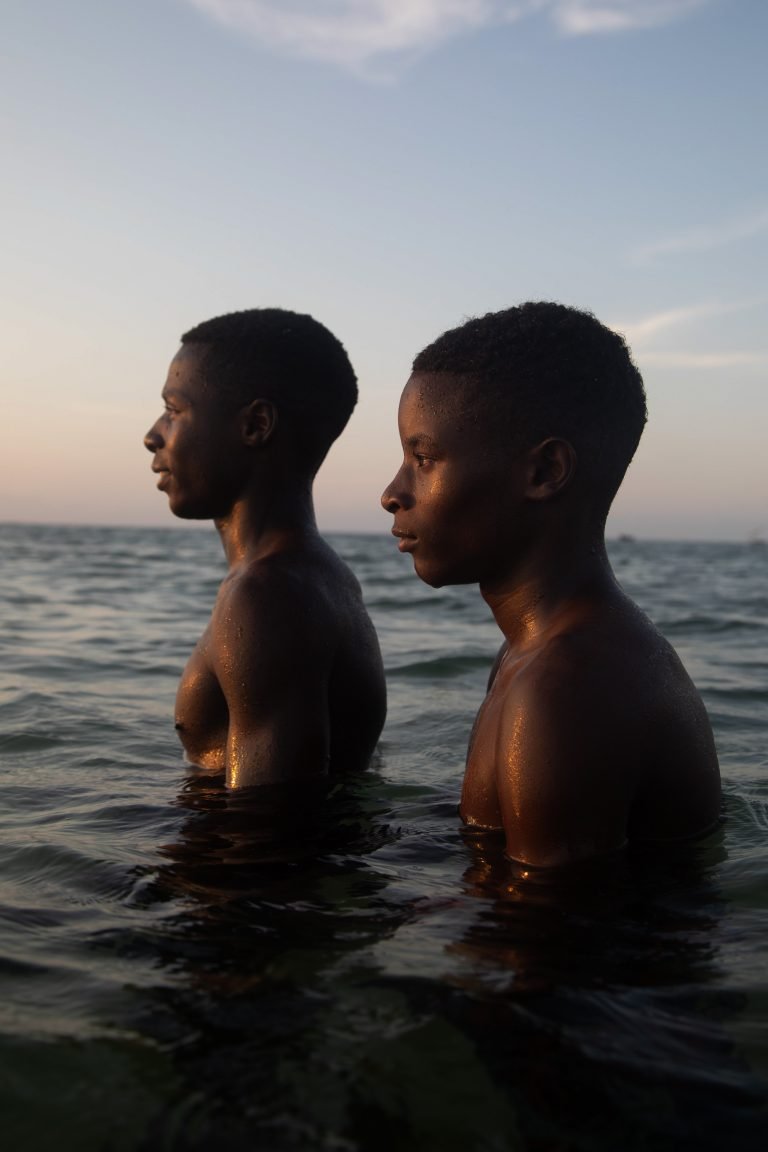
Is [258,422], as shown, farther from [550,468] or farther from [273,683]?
[550,468]

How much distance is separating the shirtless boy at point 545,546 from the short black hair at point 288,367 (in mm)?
901

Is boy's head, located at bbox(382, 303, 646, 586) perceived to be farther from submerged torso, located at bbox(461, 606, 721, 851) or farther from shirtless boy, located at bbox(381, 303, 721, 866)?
submerged torso, located at bbox(461, 606, 721, 851)

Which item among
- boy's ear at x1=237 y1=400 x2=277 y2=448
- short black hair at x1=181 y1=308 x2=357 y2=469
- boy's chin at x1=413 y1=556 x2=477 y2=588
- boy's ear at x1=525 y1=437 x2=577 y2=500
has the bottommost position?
boy's chin at x1=413 y1=556 x2=477 y2=588

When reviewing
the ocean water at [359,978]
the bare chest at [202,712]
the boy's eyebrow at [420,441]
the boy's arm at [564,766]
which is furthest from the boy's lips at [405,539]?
the bare chest at [202,712]

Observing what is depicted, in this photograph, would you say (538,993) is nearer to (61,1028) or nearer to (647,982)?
(647,982)

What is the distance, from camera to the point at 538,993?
226cm

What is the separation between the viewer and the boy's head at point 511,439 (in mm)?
3076

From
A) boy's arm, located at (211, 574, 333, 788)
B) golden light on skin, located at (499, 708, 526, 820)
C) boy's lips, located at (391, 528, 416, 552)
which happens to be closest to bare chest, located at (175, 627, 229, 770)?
boy's arm, located at (211, 574, 333, 788)

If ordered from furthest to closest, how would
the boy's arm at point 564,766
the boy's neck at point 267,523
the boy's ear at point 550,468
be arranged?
the boy's neck at point 267,523
the boy's ear at point 550,468
the boy's arm at point 564,766

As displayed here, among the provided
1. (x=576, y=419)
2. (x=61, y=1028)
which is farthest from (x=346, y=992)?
(x=576, y=419)

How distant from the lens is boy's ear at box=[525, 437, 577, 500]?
10.0 feet

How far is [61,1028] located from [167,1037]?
0.71 feet

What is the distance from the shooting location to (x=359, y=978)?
235 cm

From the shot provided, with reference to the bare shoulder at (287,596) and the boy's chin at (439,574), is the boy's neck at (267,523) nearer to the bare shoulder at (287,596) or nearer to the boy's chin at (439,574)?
the bare shoulder at (287,596)
